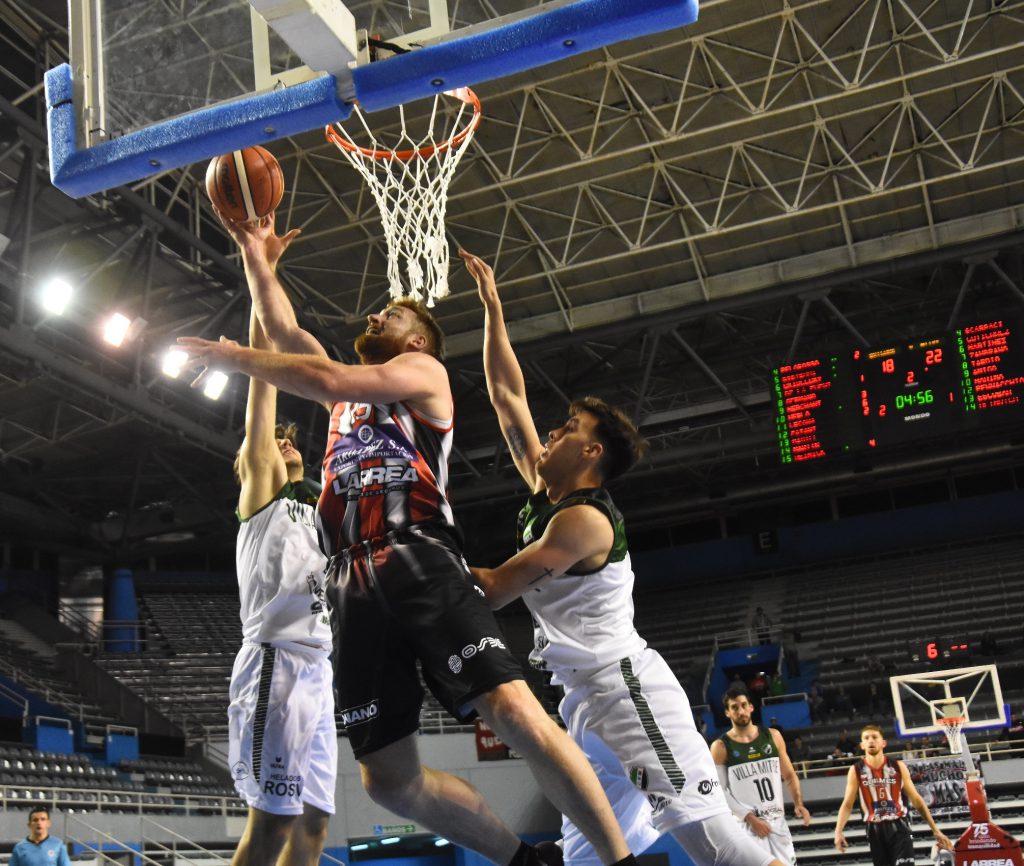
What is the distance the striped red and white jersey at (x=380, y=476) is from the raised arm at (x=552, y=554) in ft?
0.82

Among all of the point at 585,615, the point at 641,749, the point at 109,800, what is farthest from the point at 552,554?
the point at 109,800

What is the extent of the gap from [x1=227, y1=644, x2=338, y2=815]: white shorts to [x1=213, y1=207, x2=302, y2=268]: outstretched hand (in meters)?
1.56

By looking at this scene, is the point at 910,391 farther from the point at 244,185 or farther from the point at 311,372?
the point at 311,372

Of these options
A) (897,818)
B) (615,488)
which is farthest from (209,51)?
(615,488)

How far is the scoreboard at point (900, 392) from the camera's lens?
14547 mm

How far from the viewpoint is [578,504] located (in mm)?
4211

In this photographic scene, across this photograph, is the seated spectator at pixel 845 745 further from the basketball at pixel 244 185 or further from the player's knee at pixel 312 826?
the basketball at pixel 244 185

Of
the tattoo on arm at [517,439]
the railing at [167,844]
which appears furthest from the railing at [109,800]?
the tattoo on arm at [517,439]

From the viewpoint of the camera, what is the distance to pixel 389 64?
4.04 metres

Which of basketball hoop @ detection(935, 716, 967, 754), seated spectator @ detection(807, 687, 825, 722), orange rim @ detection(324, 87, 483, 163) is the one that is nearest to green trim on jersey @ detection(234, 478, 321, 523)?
orange rim @ detection(324, 87, 483, 163)

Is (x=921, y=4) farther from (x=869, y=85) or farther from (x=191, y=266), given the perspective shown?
(x=191, y=266)

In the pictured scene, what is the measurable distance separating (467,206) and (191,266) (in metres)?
3.79

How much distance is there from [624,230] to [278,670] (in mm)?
13676

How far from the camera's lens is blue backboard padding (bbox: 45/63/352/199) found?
4.09 metres
